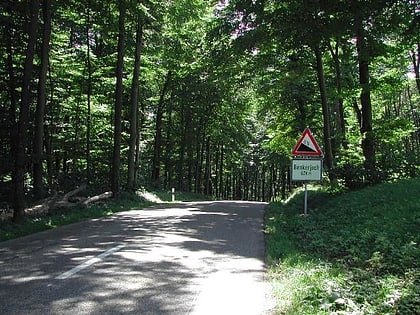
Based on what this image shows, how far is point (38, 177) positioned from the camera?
16.2 m

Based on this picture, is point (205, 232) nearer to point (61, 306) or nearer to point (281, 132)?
point (61, 306)

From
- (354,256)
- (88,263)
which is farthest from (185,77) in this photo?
(354,256)

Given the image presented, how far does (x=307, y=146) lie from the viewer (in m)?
14.0

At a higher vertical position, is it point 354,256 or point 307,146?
point 307,146

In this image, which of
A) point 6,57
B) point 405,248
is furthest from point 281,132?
point 405,248

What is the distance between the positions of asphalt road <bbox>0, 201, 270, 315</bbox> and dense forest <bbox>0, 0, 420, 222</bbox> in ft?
13.7

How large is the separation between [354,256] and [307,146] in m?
6.87

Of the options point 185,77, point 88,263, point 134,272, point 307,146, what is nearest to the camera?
point 134,272

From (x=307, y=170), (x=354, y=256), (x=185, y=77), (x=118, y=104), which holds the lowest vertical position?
(x=354, y=256)

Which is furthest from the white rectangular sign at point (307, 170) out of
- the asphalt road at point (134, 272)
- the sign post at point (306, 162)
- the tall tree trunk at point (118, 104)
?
the tall tree trunk at point (118, 104)

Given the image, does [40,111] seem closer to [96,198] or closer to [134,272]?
[96,198]

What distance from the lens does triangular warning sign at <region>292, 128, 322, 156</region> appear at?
13.9m

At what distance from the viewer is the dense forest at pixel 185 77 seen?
41.7 feet

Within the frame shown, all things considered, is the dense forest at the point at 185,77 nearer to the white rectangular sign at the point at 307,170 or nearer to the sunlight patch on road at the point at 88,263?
the white rectangular sign at the point at 307,170
